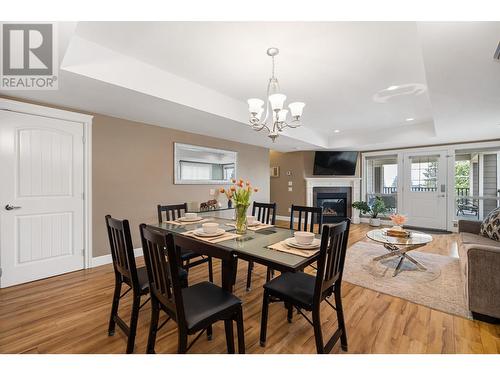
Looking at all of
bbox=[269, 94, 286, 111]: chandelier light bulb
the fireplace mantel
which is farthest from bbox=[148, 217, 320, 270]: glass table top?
the fireplace mantel

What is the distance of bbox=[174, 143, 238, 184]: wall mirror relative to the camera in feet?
13.8

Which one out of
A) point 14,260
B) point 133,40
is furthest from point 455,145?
point 14,260

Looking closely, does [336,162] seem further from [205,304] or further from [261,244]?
[205,304]

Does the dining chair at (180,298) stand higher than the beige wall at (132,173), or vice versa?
the beige wall at (132,173)

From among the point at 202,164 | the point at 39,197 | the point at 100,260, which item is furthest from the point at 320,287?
the point at 202,164

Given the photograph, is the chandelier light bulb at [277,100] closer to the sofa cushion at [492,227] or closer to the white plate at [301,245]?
the white plate at [301,245]

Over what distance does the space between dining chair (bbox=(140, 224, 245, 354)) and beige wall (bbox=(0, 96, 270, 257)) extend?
2382mm

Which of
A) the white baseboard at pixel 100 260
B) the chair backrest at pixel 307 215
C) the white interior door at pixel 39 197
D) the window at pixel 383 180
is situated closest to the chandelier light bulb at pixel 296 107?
the chair backrest at pixel 307 215

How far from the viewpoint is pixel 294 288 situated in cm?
165

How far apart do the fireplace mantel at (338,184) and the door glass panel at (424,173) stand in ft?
4.41

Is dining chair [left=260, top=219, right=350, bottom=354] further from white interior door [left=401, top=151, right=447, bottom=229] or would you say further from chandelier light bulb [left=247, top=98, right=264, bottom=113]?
white interior door [left=401, top=151, right=447, bottom=229]

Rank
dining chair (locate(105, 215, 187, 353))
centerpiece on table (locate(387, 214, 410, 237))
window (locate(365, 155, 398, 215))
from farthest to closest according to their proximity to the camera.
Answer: window (locate(365, 155, 398, 215)) < centerpiece on table (locate(387, 214, 410, 237)) < dining chair (locate(105, 215, 187, 353))

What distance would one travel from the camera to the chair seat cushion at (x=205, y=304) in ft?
4.21

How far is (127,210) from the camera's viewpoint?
3545 mm
